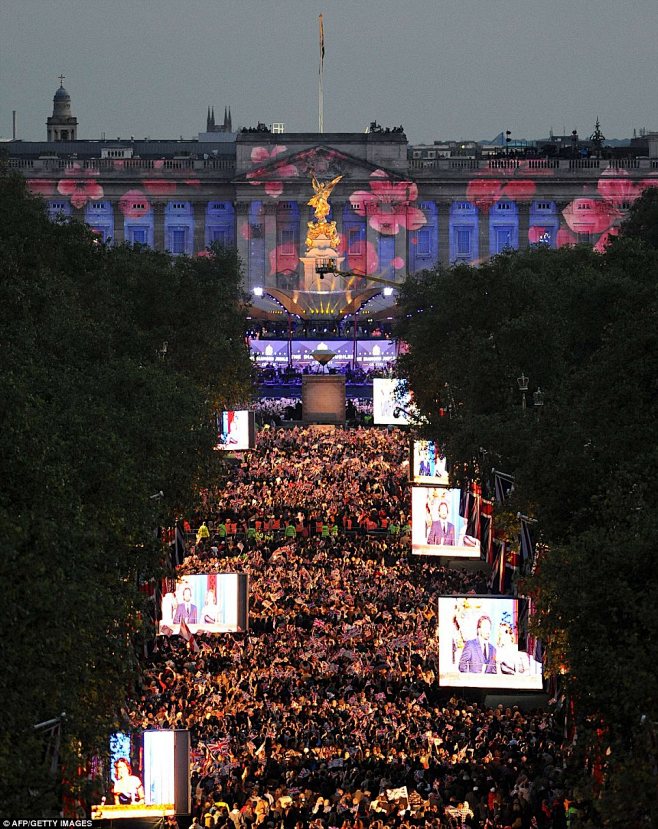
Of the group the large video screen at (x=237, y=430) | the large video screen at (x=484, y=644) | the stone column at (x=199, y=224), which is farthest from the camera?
the stone column at (x=199, y=224)

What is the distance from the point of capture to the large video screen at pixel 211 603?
42312 mm

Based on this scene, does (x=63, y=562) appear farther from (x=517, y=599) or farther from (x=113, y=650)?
(x=517, y=599)

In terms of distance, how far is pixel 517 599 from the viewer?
125ft

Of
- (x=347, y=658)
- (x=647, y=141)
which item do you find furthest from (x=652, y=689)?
(x=647, y=141)

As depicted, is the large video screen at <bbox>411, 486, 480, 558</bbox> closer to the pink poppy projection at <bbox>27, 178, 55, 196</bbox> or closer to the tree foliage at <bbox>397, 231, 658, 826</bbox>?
the tree foliage at <bbox>397, 231, 658, 826</bbox>

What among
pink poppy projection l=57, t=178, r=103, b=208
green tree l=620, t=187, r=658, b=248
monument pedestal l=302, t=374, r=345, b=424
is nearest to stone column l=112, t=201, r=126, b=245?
pink poppy projection l=57, t=178, r=103, b=208

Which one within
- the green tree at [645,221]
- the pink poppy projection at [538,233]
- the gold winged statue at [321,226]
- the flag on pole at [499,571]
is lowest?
the flag on pole at [499,571]

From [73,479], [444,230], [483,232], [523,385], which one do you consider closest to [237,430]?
[523,385]

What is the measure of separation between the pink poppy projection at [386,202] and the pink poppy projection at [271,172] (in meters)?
6.31

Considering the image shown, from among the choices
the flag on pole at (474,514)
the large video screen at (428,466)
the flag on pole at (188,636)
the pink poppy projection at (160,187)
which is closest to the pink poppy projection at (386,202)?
the pink poppy projection at (160,187)

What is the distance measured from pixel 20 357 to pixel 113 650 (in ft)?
46.0

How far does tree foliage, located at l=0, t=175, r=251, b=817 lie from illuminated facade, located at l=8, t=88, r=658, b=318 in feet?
286

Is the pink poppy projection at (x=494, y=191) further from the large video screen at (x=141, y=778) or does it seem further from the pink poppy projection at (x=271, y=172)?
the large video screen at (x=141, y=778)

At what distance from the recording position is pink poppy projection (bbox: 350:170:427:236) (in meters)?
156
